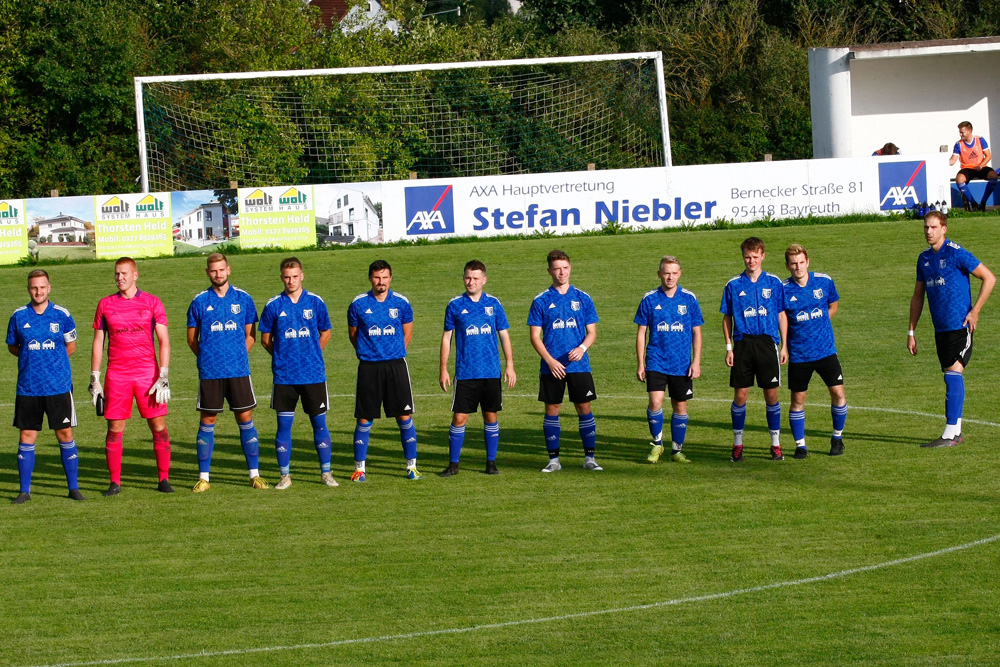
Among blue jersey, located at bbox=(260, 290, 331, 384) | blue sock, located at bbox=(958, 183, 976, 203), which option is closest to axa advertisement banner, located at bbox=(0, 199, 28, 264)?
blue jersey, located at bbox=(260, 290, 331, 384)

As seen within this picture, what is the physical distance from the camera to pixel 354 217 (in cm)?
2544

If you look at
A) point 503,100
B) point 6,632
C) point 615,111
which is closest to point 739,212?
point 615,111

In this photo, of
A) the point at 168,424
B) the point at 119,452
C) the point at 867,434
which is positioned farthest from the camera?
the point at 168,424

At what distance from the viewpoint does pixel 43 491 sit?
35.6ft

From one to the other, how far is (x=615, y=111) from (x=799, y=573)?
24043 mm

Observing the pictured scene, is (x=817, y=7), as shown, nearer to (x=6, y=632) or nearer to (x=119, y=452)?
(x=119, y=452)

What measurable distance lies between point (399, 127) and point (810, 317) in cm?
2186

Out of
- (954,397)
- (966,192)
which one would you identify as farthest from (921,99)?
(954,397)

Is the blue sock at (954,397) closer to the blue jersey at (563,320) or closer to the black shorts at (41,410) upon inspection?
the blue jersey at (563,320)

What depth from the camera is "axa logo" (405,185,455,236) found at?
1001 inches

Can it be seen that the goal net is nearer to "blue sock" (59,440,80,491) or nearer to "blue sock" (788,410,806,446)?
"blue sock" (59,440,80,491)

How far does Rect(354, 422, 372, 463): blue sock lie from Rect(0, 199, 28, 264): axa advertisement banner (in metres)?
16.9

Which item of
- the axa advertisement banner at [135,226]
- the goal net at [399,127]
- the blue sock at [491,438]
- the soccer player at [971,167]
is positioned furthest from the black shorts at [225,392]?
the soccer player at [971,167]

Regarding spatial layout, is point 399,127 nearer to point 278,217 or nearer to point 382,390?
point 278,217
